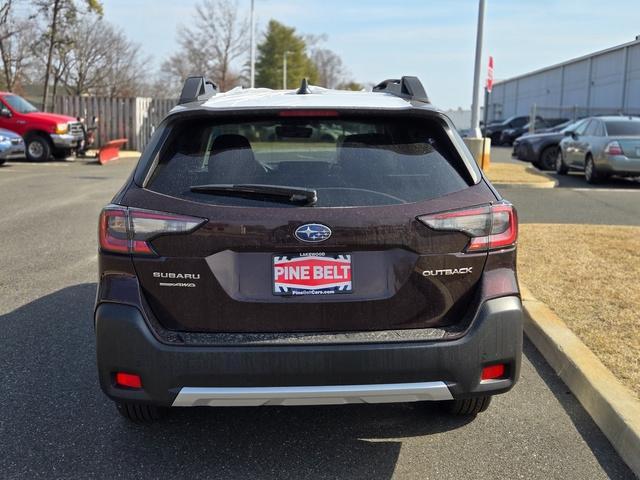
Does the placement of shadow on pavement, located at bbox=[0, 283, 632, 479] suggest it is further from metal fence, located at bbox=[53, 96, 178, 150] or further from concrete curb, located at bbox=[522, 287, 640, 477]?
metal fence, located at bbox=[53, 96, 178, 150]

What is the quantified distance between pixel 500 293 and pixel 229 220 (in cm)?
125

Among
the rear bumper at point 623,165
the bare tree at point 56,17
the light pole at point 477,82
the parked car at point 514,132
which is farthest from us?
the parked car at point 514,132

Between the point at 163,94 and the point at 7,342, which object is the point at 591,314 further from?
the point at 163,94

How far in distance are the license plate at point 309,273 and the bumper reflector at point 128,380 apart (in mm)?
723

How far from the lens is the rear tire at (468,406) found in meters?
3.58

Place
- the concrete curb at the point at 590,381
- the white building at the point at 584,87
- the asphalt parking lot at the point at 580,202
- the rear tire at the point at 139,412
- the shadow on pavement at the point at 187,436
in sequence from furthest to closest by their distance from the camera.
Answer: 1. the white building at the point at 584,87
2. the asphalt parking lot at the point at 580,202
3. the rear tire at the point at 139,412
4. the concrete curb at the point at 590,381
5. the shadow on pavement at the point at 187,436

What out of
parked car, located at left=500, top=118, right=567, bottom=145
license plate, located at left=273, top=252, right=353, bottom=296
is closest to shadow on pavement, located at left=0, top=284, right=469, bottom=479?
license plate, located at left=273, top=252, right=353, bottom=296

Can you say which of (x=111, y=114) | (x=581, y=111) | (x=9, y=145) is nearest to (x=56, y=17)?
(x=111, y=114)

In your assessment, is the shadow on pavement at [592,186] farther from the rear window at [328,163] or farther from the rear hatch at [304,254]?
the rear hatch at [304,254]

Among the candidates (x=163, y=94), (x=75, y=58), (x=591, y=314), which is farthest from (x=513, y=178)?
(x=163, y=94)

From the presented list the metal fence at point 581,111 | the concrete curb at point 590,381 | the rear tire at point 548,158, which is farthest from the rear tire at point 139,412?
the metal fence at point 581,111

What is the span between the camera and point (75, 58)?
46344 millimetres

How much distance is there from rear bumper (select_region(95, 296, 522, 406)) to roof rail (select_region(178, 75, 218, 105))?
1218mm

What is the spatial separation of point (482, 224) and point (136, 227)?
1531 millimetres
